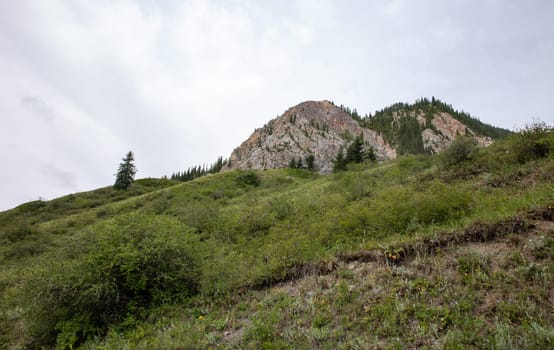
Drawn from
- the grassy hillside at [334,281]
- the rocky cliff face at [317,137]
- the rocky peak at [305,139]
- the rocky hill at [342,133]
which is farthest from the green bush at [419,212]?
the rocky hill at [342,133]

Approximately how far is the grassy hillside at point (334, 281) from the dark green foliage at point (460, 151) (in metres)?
3.64

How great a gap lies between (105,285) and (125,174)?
185 ft

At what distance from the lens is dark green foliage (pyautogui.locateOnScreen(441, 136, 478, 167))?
52.2 ft

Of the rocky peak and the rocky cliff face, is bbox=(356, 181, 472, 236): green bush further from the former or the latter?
the rocky cliff face

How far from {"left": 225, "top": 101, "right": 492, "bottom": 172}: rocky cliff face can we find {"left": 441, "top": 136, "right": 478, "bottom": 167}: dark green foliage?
9111 cm

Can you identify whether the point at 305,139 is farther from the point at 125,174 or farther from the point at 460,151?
the point at 460,151

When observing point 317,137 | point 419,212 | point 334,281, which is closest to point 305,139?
point 317,137

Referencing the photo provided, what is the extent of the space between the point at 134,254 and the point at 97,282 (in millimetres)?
1226

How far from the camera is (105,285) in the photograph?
22.8 ft

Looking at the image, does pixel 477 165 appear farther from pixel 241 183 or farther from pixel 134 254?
pixel 241 183

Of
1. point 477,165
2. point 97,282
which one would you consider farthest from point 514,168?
point 97,282

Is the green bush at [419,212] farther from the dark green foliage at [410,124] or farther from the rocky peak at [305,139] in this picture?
the dark green foliage at [410,124]

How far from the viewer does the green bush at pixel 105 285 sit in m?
7.03

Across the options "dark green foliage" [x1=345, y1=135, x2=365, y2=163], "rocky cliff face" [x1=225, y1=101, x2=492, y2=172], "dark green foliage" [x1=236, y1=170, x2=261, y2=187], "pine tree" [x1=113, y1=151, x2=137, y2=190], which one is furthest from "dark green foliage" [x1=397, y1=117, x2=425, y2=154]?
"pine tree" [x1=113, y1=151, x2=137, y2=190]
